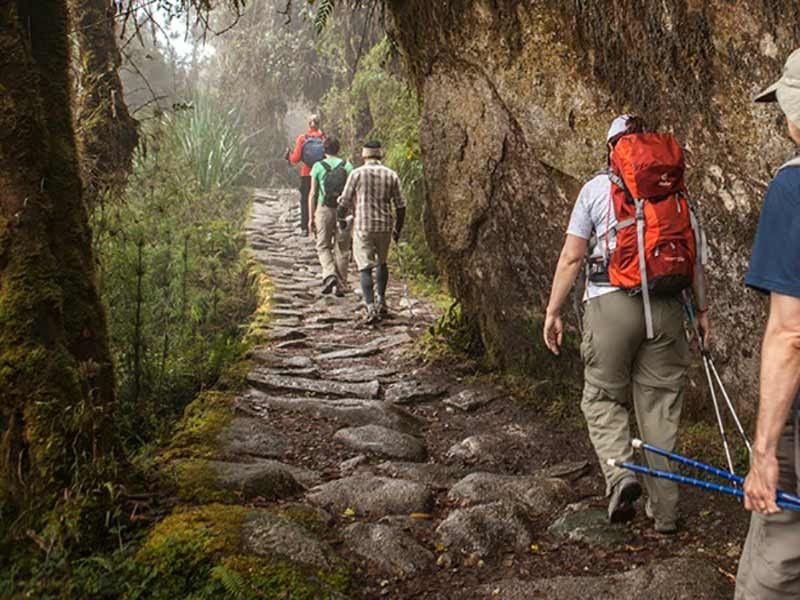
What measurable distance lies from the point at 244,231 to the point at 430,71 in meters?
9.55

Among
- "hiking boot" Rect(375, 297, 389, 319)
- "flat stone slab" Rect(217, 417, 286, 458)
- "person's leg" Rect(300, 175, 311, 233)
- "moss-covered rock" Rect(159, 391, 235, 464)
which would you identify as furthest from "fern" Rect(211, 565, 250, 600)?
"person's leg" Rect(300, 175, 311, 233)

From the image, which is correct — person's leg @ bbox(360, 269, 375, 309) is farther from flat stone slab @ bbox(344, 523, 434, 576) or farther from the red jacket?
flat stone slab @ bbox(344, 523, 434, 576)

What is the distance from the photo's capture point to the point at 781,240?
7.31 ft

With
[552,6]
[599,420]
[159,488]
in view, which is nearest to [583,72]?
[552,6]

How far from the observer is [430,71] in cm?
717

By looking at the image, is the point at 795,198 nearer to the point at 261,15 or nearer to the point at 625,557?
the point at 625,557

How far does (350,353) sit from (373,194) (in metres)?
2.02

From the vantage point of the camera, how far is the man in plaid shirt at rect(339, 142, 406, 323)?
380 inches

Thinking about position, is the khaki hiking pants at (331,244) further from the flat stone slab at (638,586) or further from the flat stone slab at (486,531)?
the flat stone slab at (638,586)

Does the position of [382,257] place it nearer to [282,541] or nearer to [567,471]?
[567,471]

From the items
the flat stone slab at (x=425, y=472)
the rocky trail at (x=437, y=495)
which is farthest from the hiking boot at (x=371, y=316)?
the flat stone slab at (x=425, y=472)

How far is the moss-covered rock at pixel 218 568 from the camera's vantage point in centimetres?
307

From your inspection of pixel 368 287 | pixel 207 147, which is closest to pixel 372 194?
pixel 368 287

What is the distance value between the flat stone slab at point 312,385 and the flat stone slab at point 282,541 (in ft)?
11.1
